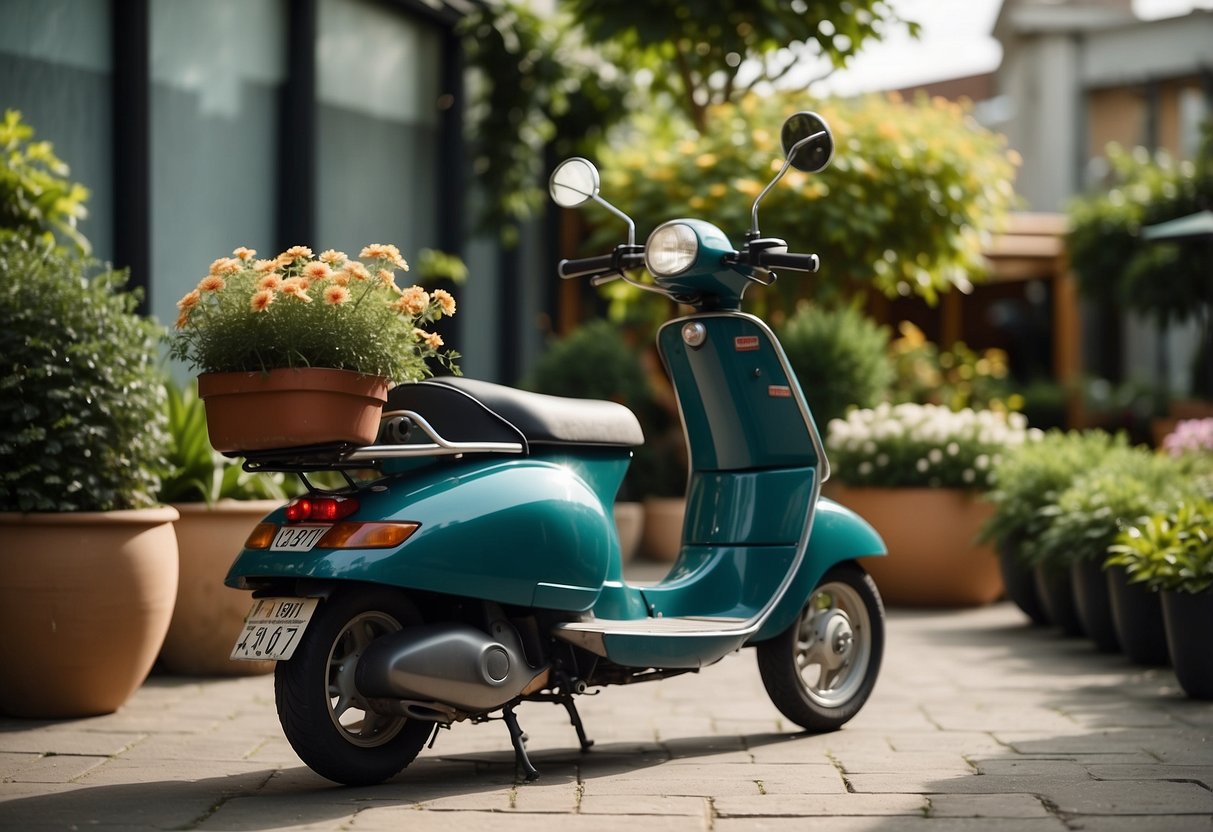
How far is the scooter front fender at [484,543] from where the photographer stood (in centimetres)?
392

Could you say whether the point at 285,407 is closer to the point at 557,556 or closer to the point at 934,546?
the point at 557,556

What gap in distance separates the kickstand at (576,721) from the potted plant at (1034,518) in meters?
3.09

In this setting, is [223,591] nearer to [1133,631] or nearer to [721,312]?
[721,312]

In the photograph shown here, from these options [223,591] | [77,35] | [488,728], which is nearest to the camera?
[488,728]

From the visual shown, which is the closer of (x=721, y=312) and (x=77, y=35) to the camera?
(x=721, y=312)

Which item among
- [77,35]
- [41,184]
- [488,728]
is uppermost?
[77,35]

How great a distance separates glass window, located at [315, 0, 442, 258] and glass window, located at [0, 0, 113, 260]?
1.85m

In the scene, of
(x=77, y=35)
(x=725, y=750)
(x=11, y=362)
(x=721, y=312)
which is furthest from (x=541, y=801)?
(x=77, y=35)

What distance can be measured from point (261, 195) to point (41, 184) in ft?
8.33

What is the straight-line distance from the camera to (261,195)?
28.1ft

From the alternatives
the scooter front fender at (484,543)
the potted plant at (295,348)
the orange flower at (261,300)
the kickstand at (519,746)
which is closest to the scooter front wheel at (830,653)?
the scooter front fender at (484,543)

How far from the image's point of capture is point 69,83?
7066 millimetres

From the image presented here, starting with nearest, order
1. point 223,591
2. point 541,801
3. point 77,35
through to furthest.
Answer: point 541,801 < point 223,591 < point 77,35

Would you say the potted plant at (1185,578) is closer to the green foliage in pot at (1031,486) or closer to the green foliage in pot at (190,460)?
the green foliage in pot at (1031,486)
